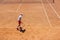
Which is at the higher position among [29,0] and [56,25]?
[29,0]

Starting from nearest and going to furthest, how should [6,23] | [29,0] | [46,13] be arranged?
1. [6,23]
2. [46,13]
3. [29,0]

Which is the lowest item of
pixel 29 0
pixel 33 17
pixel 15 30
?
pixel 15 30

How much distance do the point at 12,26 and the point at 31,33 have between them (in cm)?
296

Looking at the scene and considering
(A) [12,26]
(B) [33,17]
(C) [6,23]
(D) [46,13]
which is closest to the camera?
(A) [12,26]

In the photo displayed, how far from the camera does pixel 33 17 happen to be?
2236 cm

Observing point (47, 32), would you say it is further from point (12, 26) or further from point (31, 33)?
point (12, 26)

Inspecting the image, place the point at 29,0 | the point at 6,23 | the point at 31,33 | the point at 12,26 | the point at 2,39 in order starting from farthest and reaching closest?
the point at 29,0 < the point at 6,23 < the point at 12,26 < the point at 31,33 < the point at 2,39

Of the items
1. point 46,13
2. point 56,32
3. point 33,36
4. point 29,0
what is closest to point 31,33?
point 33,36

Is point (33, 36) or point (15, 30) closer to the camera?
point (33, 36)

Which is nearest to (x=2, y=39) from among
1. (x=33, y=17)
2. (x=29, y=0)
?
(x=33, y=17)

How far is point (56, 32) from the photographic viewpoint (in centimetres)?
1655

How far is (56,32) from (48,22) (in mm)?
3467

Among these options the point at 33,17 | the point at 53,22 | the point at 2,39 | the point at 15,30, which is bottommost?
the point at 2,39

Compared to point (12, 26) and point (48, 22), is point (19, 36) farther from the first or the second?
point (48, 22)
